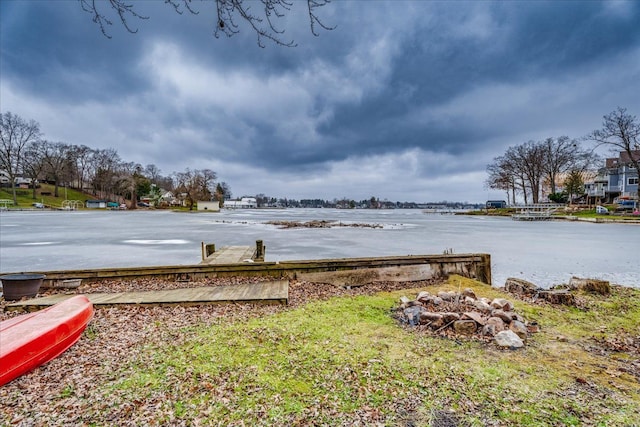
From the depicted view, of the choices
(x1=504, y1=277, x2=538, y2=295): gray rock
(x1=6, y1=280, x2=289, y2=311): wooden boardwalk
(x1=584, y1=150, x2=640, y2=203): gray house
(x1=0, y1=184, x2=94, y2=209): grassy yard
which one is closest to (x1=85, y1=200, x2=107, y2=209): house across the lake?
(x1=0, y1=184, x2=94, y2=209): grassy yard

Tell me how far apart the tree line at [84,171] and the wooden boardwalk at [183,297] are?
57.8 metres

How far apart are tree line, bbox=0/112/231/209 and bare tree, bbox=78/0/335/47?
60.0m

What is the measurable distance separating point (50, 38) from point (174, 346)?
146 inches

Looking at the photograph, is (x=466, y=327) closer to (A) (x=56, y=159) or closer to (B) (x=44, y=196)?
(A) (x=56, y=159)

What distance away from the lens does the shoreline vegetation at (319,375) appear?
7.09ft

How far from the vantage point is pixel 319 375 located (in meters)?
2.63

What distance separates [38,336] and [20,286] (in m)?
2.82

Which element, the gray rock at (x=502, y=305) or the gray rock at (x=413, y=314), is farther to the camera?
the gray rock at (x=502, y=305)

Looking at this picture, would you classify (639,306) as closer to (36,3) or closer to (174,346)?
(174,346)

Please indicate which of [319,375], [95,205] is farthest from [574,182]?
[95,205]

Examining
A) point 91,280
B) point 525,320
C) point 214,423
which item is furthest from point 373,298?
point 91,280

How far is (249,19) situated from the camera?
2.80m

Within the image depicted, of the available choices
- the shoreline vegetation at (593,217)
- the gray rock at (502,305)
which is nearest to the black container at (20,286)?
the gray rock at (502,305)

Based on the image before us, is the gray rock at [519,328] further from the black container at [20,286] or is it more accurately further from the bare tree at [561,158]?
the bare tree at [561,158]
